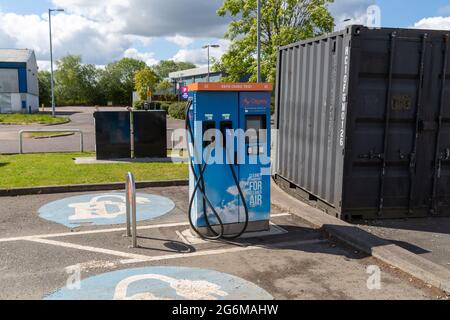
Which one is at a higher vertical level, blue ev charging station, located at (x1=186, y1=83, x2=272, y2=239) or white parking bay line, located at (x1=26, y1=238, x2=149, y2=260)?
blue ev charging station, located at (x1=186, y1=83, x2=272, y2=239)

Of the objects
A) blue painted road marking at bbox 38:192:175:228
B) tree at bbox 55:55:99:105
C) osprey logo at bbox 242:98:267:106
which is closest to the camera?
osprey logo at bbox 242:98:267:106

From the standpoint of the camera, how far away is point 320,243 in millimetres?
5973

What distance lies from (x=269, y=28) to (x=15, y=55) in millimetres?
45810

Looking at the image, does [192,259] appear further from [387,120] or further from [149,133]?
[149,133]

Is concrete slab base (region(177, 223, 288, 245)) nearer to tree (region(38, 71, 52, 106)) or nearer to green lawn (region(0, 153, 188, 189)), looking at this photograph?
green lawn (region(0, 153, 188, 189))

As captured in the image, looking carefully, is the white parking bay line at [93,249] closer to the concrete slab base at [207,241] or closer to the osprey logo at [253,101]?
the concrete slab base at [207,241]

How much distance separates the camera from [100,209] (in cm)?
765

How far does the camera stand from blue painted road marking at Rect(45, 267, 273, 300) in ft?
14.0

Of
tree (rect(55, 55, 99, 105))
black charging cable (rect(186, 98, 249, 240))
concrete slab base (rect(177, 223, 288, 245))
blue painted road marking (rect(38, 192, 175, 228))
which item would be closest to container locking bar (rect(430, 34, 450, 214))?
concrete slab base (rect(177, 223, 288, 245))

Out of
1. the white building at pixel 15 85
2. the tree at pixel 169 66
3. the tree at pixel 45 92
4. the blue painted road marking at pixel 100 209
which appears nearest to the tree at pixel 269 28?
the blue painted road marking at pixel 100 209

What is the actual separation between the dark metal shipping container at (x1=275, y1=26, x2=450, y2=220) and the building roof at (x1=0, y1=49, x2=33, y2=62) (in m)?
58.8

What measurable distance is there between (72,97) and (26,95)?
3899 cm

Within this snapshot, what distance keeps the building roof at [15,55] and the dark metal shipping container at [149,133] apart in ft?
171

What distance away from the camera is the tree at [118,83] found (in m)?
94.4
